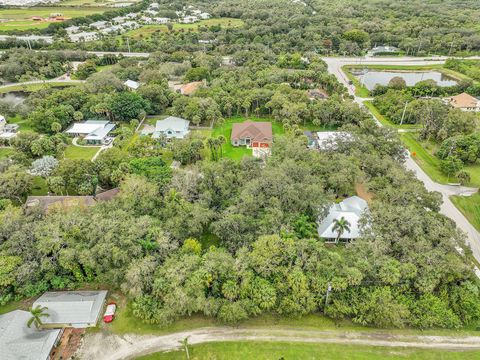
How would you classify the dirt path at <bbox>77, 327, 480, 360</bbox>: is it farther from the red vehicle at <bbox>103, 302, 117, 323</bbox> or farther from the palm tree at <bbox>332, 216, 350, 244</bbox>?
the palm tree at <bbox>332, 216, 350, 244</bbox>

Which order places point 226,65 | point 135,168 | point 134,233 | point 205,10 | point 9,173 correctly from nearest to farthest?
1. point 134,233
2. point 9,173
3. point 135,168
4. point 226,65
5. point 205,10

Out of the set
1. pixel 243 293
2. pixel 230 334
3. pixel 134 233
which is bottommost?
pixel 230 334

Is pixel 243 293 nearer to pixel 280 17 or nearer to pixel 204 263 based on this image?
pixel 204 263

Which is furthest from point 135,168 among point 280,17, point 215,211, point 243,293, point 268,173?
point 280,17

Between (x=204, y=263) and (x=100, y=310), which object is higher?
(x=204, y=263)

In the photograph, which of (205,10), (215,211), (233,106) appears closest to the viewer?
(215,211)

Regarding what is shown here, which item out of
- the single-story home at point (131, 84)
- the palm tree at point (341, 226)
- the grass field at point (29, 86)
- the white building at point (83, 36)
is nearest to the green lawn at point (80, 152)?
the single-story home at point (131, 84)

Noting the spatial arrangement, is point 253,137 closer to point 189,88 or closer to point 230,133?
point 230,133
